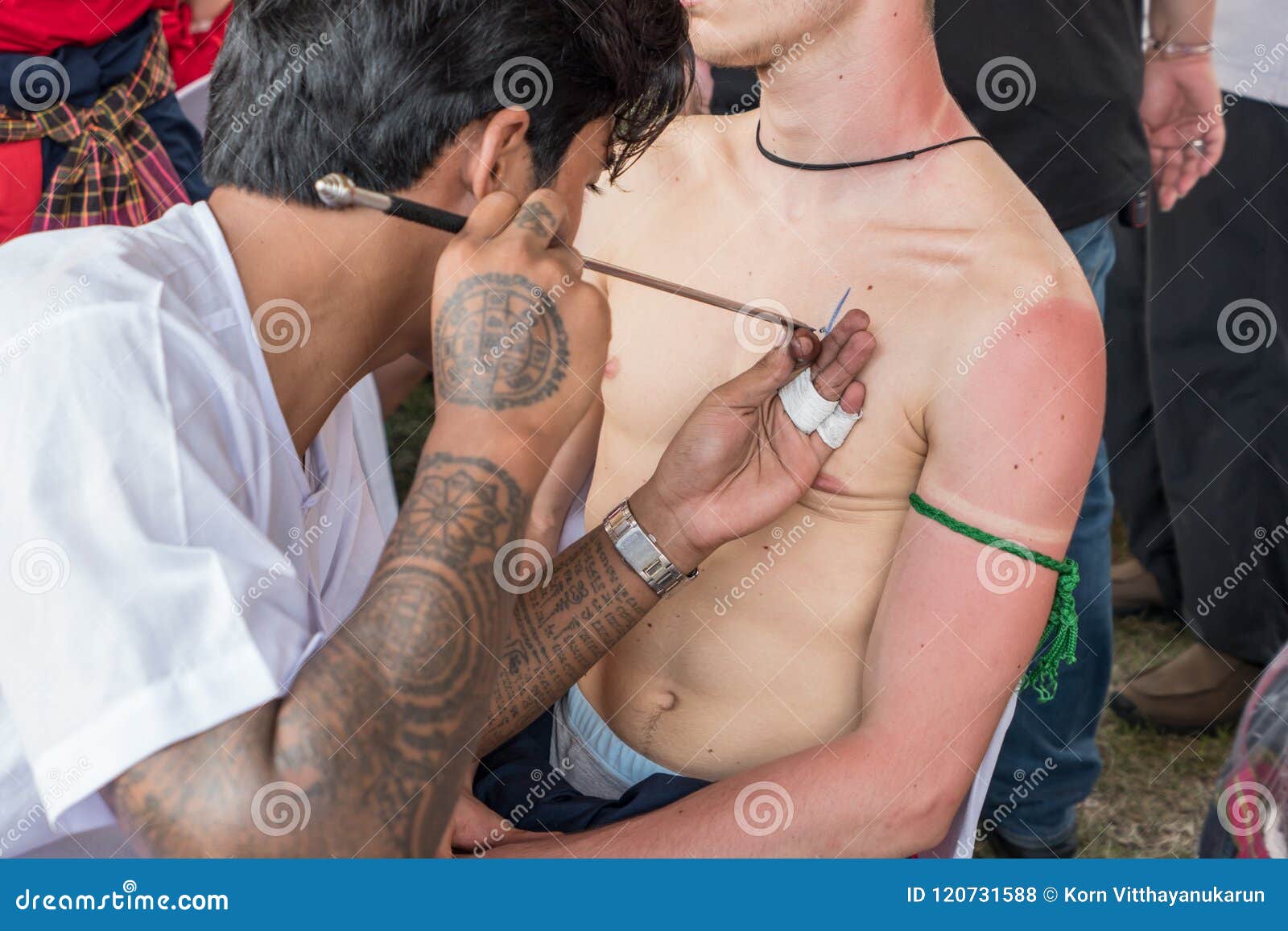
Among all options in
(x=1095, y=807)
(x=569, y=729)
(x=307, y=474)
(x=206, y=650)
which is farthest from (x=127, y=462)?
(x=1095, y=807)

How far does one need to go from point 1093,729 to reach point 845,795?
1078mm

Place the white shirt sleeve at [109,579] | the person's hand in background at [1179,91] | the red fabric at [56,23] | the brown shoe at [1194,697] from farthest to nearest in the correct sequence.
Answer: the brown shoe at [1194,697] → the person's hand in background at [1179,91] → the red fabric at [56,23] → the white shirt sleeve at [109,579]

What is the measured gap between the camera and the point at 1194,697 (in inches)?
104

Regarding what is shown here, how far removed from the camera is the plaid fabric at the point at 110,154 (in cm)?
204

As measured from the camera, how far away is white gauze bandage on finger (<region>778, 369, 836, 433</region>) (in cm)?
144

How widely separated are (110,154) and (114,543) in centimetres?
132

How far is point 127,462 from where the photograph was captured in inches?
42.1

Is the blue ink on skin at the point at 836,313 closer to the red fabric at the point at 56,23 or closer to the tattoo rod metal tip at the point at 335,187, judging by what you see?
the tattoo rod metal tip at the point at 335,187

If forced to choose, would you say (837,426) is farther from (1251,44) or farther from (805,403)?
(1251,44)

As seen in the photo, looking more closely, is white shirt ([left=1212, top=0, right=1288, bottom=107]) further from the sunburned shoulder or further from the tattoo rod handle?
the tattoo rod handle

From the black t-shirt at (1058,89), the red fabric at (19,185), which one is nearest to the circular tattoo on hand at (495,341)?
the black t-shirt at (1058,89)

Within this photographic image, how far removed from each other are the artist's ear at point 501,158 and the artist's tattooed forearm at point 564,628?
0.48 m

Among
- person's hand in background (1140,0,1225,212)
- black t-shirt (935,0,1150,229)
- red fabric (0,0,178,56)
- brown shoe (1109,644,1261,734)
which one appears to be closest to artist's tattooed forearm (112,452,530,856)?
black t-shirt (935,0,1150,229)

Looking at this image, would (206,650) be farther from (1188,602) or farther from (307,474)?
(1188,602)
